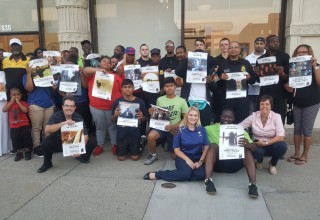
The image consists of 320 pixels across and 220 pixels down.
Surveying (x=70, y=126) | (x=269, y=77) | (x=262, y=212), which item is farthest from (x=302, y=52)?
(x=70, y=126)

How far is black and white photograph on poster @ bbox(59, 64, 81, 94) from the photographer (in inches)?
215

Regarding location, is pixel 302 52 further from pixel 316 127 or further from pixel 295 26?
pixel 316 127

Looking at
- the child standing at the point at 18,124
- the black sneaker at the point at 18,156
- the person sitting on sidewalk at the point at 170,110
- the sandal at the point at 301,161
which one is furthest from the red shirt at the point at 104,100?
the sandal at the point at 301,161

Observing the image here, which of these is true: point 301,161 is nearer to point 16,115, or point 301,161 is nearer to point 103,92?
point 103,92

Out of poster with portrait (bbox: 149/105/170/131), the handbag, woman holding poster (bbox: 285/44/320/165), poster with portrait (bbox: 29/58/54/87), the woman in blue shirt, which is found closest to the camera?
the woman in blue shirt

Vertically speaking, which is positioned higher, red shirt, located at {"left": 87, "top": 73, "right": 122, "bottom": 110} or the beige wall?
the beige wall

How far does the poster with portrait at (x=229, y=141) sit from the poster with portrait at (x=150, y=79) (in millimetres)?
1726

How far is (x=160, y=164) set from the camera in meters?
5.07

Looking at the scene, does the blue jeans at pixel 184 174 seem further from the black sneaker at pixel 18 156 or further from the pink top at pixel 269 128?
the black sneaker at pixel 18 156

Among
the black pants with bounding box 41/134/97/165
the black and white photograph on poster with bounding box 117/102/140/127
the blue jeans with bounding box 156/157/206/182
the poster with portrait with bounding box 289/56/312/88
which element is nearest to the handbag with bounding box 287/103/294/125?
the poster with portrait with bounding box 289/56/312/88

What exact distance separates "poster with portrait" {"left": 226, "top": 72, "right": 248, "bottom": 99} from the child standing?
3.48 meters

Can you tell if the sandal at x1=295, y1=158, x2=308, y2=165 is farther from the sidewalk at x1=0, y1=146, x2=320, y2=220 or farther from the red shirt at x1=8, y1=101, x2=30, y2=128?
the red shirt at x1=8, y1=101, x2=30, y2=128

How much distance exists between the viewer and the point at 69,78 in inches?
216

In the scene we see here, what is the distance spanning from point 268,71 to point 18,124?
4320 mm
